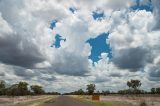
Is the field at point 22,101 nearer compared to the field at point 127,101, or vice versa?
the field at point 127,101

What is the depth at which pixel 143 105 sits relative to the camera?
152 ft

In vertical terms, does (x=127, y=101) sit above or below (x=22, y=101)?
below

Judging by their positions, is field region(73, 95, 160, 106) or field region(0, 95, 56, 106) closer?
field region(73, 95, 160, 106)

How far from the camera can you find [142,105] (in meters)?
46.4

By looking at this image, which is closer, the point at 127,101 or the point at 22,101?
the point at 127,101

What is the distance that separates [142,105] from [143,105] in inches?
5.9
